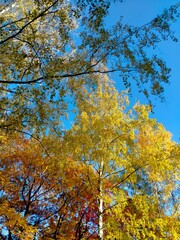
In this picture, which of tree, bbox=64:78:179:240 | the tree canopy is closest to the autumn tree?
the tree canopy

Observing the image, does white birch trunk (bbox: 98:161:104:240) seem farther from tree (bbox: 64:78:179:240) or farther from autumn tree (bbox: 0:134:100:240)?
autumn tree (bbox: 0:134:100:240)

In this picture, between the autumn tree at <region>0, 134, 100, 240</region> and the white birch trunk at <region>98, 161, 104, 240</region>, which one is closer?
the white birch trunk at <region>98, 161, 104, 240</region>

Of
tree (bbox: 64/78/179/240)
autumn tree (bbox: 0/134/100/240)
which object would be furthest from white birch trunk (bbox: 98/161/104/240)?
autumn tree (bbox: 0/134/100/240)

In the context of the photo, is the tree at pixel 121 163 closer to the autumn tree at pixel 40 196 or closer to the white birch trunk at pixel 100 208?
the white birch trunk at pixel 100 208

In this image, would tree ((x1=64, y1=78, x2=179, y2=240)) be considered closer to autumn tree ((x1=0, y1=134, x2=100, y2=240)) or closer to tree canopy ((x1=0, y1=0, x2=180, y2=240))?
tree canopy ((x1=0, y1=0, x2=180, y2=240))

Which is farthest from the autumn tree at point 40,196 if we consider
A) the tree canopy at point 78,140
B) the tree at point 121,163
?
the tree at point 121,163

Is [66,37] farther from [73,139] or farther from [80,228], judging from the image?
[80,228]

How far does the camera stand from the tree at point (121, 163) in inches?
235

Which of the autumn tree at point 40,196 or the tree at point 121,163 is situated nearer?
the tree at point 121,163

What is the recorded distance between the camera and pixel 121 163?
705 cm

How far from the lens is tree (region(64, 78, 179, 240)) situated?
19.6 feet

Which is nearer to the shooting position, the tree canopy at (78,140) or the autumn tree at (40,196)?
the tree canopy at (78,140)

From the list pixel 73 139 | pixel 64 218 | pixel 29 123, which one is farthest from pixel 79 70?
pixel 64 218

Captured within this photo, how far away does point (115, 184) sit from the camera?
6.96m
